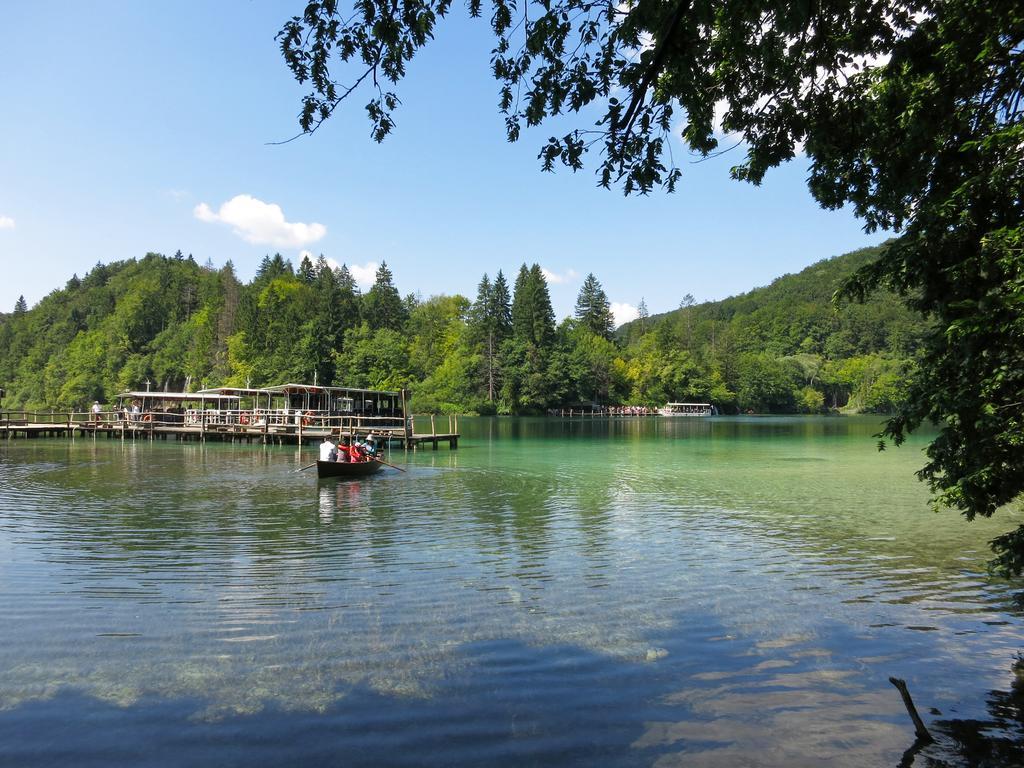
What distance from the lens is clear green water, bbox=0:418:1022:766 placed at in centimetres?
545

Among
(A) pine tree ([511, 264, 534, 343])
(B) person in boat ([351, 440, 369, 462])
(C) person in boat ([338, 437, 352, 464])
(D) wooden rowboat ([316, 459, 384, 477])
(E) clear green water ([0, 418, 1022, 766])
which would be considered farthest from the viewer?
(A) pine tree ([511, 264, 534, 343])

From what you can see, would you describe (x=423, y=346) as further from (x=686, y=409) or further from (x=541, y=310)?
(x=686, y=409)

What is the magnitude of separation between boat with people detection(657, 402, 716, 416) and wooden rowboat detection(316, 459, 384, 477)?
9790cm

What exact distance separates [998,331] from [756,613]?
520 cm

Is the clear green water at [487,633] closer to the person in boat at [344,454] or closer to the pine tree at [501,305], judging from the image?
the person in boat at [344,454]

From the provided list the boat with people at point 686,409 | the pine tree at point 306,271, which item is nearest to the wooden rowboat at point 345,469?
the boat with people at point 686,409

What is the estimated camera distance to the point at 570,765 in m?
5.02

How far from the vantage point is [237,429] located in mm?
45406

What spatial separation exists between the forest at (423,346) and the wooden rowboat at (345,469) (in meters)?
66.0

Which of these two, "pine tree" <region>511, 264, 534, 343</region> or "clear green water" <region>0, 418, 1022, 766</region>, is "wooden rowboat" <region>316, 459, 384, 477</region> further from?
"pine tree" <region>511, 264, 534, 343</region>

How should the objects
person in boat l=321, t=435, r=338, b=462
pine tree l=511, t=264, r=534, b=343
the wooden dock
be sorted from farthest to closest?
pine tree l=511, t=264, r=534, b=343
the wooden dock
person in boat l=321, t=435, r=338, b=462

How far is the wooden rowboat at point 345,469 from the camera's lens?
23953 mm

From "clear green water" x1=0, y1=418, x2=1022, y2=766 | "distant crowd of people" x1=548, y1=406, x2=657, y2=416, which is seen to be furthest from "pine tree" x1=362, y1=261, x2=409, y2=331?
"clear green water" x1=0, y1=418, x2=1022, y2=766

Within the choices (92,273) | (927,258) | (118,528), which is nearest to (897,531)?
(927,258)
